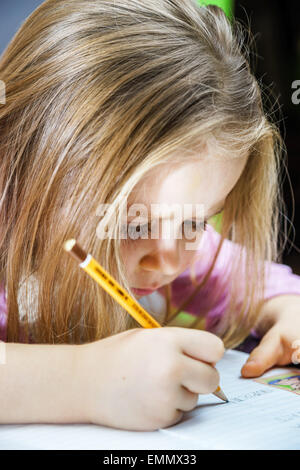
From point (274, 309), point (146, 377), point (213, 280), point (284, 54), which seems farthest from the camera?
point (284, 54)

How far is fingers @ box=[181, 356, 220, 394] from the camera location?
331 millimetres

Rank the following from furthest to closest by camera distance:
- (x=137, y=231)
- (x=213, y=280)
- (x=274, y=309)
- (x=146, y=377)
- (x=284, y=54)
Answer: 1. (x=284, y=54)
2. (x=213, y=280)
3. (x=274, y=309)
4. (x=137, y=231)
5. (x=146, y=377)

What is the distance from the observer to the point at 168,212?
41cm

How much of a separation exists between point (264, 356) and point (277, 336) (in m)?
0.04

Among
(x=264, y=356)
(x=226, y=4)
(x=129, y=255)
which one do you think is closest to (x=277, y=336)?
(x=264, y=356)

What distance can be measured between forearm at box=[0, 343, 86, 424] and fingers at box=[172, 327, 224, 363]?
65 mm

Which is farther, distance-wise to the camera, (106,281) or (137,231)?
(137,231)

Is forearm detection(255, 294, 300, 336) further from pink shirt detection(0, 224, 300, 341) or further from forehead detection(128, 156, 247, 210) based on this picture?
forehead detection(128, 156, 247, 210)

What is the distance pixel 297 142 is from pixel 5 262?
0.53 m

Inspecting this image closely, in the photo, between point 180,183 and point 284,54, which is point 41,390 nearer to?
point 180,183

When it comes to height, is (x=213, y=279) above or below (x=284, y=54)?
below

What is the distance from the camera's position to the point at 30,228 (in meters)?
0.41

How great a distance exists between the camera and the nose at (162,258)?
45cm

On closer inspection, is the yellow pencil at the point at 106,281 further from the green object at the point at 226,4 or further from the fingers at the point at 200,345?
the green object at the point at 226,4
